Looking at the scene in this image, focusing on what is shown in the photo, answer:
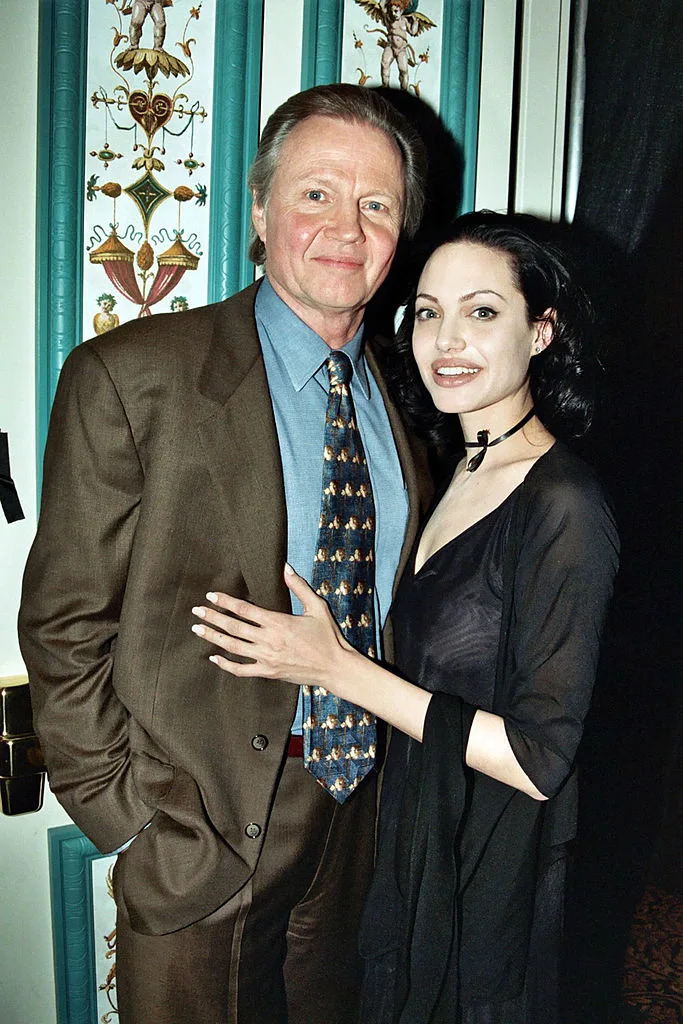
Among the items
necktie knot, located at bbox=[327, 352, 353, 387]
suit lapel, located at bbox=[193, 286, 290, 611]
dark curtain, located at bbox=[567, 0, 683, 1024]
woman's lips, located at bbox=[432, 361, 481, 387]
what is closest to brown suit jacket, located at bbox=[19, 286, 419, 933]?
suit lapel, located at bbox=[193, 286, 290, 611]

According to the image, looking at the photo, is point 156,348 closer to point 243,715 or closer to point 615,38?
point 243,715

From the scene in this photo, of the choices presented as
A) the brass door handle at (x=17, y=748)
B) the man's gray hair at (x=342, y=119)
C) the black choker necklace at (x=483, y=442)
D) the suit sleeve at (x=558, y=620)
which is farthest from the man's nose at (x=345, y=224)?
the brass door handle at (x=17, y=748)

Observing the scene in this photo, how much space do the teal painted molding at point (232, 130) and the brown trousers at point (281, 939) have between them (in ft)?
2.90

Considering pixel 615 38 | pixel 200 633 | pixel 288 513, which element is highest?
pixel 615 38

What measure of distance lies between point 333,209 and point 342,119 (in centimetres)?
13

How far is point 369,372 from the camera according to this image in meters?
1.53

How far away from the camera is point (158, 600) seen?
48.0 inches

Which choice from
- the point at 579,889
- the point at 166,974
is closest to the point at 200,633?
the point at 166,974

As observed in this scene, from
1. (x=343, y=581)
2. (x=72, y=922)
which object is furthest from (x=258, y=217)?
(x=72, y=922)

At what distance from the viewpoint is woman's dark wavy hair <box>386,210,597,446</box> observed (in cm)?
129

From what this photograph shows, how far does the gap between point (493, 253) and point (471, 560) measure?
46 centimetres

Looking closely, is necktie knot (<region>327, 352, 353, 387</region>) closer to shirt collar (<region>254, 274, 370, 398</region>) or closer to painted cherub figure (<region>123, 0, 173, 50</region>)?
shirt collar (<region>254, 274, 370, 398</region>)

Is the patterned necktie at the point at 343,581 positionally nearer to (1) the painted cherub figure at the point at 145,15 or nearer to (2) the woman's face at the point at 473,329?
(2) the woman's face at the point at 473,329

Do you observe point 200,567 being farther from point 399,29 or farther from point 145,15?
point 399,29
